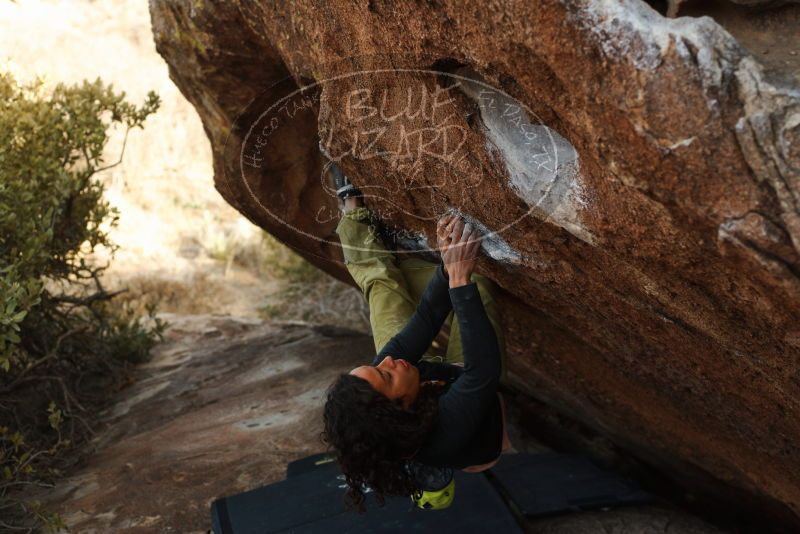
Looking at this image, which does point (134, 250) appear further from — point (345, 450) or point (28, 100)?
point (345, 450)

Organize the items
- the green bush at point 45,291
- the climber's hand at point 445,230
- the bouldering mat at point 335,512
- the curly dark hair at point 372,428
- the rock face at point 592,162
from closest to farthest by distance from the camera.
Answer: the rock face at point 592,162 < the curly dark hair at point 372,428 < the climber's hand at point 445,230 < the bouldering mat at point 335,512 < the green bush at point 45,291

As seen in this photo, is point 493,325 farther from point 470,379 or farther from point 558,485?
point 558,485

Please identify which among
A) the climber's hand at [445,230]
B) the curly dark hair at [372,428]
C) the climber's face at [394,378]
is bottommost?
the curly dark hair at [372,428]

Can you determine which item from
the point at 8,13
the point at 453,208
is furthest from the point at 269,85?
the point at 8,13

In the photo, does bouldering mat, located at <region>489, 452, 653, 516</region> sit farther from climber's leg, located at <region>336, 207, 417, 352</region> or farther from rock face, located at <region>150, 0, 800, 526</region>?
climber's leg, located at <region>336, 207, 417, 352</region>

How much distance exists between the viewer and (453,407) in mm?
2529

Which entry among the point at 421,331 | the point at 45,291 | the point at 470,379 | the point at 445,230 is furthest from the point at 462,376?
the point at 45,291

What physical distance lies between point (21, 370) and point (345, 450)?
135 inches

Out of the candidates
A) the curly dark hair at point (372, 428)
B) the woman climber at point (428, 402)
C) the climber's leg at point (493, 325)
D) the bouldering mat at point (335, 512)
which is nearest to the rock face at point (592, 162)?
the climber's leg at point (493, 325)

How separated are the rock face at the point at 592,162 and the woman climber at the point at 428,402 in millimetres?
304

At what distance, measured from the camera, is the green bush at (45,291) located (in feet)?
13.9

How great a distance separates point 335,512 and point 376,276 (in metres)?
1.10

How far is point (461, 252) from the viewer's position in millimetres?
2639

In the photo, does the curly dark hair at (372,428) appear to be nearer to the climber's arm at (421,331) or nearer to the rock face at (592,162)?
the climber's arm at (421,331)
